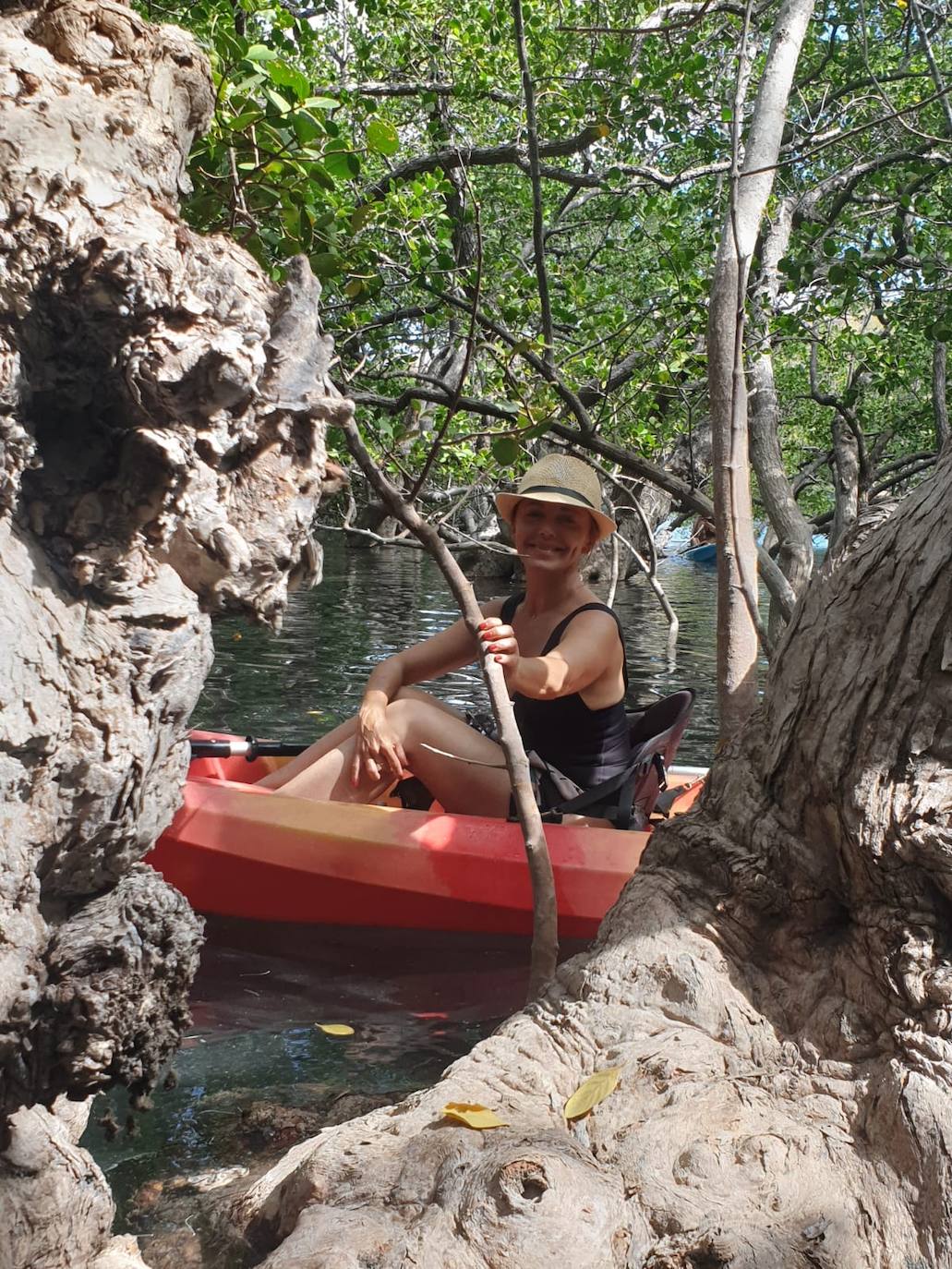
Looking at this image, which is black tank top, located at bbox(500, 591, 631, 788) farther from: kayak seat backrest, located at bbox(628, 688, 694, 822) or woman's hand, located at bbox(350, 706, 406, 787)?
woman's hand, located at bbox(350, 706, 406, 787)

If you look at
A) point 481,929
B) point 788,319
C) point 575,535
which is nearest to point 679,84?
point 788,319

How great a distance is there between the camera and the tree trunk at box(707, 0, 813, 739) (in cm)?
389

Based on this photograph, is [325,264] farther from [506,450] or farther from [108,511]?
[108,511]

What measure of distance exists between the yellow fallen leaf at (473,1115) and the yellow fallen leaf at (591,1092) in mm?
150

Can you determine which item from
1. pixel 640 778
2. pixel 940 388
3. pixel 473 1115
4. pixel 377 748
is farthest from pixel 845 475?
pixel 473 1115

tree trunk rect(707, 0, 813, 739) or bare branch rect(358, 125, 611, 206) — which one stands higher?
bare branch rect(358, 125, 611, 206)

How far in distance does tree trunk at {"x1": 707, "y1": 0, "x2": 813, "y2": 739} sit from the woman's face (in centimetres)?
50

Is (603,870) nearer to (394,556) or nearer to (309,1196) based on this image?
(309,1196)

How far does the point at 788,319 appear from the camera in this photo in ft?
17.9

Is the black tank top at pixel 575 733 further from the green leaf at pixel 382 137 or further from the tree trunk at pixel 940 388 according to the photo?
the tree trunk at pixel 940 388

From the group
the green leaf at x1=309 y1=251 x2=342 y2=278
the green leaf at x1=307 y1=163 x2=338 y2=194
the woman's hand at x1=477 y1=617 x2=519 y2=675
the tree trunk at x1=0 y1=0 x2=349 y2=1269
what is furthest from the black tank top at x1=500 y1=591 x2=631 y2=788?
the tree trunk at x1=0 y1=0 x2=349 y2=1269

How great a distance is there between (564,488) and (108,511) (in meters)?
2.35

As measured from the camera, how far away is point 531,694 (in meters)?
3.69

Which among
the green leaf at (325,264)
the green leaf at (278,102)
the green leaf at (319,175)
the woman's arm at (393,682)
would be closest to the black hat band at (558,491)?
the woman's arm at (393,682)
